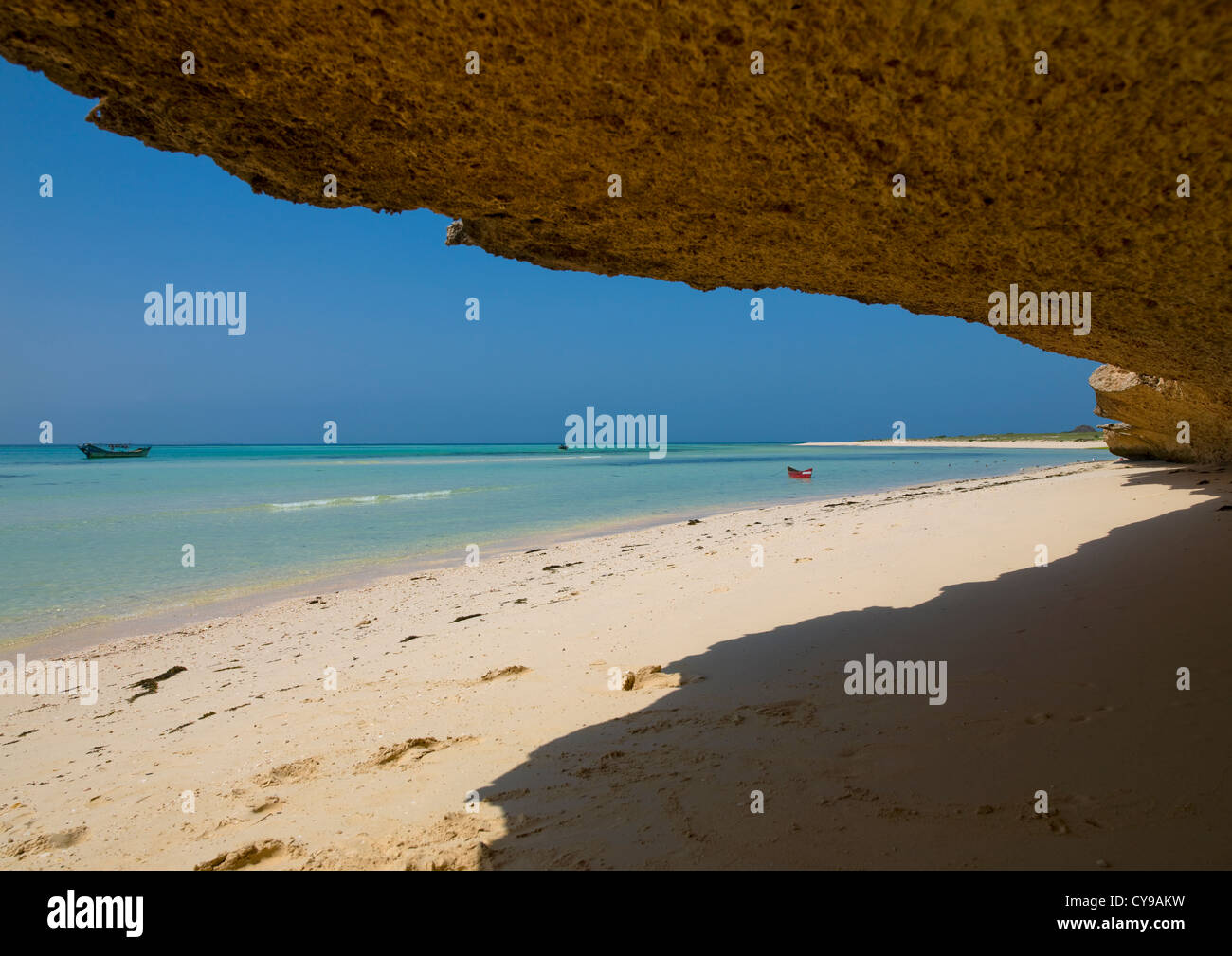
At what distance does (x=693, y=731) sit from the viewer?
3.67 meters

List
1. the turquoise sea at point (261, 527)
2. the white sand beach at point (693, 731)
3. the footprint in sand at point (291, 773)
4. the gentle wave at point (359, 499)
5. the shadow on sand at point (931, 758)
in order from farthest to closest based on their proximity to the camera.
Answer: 1. the gentle wave at point (359, 499)
2. the turquoise sea at point (261, 527)
3. the footprint in sand at point (291, 773)
4. the white sand beach at point (693, 731)
5. the shadow on sand at point (931, 758)

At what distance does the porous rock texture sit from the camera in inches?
78.0

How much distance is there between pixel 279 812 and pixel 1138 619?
18.8 ft

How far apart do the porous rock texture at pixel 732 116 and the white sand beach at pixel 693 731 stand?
245 cm

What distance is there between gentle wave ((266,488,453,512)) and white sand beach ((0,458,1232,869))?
631 inches

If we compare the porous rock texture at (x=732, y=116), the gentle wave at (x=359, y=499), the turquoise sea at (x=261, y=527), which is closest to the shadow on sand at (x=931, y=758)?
the porous rock texture at (x=732, y=116)

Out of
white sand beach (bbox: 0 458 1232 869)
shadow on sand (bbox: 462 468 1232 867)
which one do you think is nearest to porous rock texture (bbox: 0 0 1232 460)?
shadow on sand (bbox: 462 468 1232 867)

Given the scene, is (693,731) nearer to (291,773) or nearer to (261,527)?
(291,773)

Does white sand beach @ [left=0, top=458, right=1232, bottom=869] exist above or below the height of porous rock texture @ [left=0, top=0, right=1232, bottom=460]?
below

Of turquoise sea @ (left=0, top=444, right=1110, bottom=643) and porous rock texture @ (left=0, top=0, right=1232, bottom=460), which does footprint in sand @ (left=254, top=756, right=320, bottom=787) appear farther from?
turquoise sea @ (left=0, top=444, right=1110, bottom=643)

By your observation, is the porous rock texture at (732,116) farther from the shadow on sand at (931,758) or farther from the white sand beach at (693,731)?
the white sand beach at (693,731)

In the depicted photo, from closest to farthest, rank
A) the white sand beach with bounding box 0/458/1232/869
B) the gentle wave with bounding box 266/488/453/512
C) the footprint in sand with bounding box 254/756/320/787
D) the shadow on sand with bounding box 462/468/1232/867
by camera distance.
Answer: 1. the shadow on sand with bounding box 462/468/1232/867
2. the white sand beach with bounding box 0/458/1232/869
3. the footprint in sand with bounding box 254/756/320/787
4. the gentle wave with bounding box 266/488/453/512

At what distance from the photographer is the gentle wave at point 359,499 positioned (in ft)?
74.7
